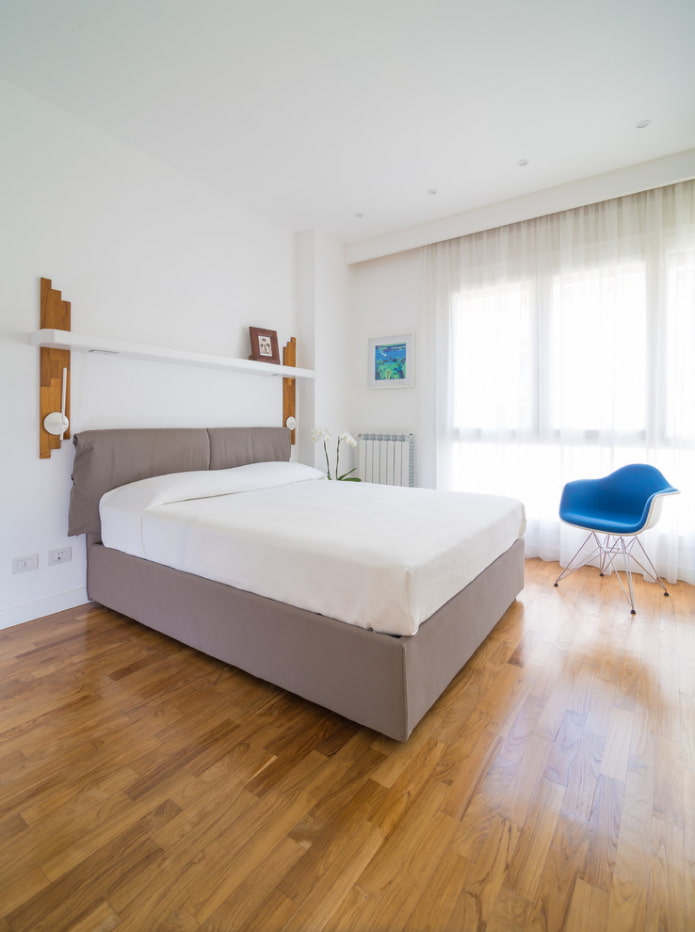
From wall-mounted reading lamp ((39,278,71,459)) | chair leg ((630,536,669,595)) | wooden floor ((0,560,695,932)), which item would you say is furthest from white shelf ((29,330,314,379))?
chair leg ((630,536,669,595))

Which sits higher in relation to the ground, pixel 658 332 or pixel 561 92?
pixel 561 92

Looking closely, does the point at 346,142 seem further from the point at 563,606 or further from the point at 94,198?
the point at 563,606

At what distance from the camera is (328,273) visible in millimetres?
4383

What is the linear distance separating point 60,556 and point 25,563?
180mm

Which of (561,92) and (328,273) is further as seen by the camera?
(328,273)

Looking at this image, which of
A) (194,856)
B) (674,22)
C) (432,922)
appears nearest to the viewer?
(432,922)

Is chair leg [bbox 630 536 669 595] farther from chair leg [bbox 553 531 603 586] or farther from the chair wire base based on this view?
chair leg [bbox 553 531 603 586]

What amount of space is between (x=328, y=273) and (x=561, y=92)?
7.83 ft

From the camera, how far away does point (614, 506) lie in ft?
10.4

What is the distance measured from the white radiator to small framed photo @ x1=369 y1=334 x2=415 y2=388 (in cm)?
54

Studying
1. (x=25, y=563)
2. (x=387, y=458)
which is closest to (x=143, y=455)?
(x=25, y=563)

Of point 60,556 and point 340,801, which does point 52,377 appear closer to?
point 60,556

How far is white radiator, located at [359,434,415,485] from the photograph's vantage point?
4.31m

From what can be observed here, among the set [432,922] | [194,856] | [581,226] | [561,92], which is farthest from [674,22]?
[194,856]
